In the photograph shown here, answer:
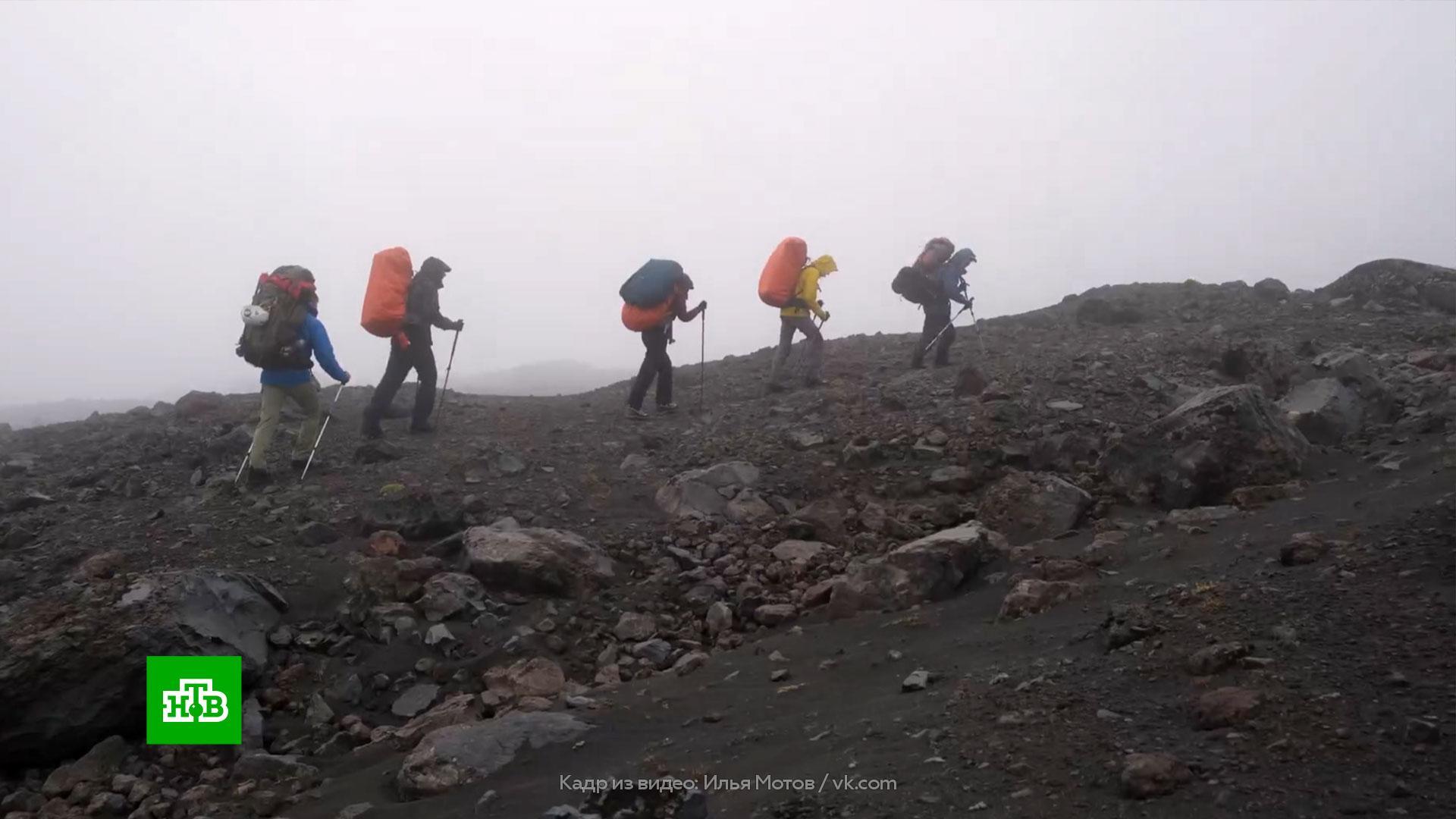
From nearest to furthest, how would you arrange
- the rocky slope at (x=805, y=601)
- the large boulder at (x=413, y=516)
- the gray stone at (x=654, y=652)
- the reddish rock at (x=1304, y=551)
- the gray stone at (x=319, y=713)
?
the rocky slope at (x=805, y=601) < the reddish rock at (x=1304, y=551) < the gray stone at (x=319, y=713) < the gray stone at (x=654, y=652) < the large boulder at (x=413, y=516)

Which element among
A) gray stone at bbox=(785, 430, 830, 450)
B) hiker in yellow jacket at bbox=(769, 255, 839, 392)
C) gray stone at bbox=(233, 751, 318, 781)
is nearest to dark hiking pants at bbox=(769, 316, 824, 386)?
hiker in yellow jacket at bbox=(769, 255, 839, 392)

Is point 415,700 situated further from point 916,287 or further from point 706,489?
point 916,287

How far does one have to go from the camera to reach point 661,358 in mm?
12281

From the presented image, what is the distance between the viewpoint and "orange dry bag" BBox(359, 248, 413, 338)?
35.6 feet

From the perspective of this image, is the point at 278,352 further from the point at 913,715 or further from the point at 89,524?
the point at 913,715

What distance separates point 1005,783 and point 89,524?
28.6 ft

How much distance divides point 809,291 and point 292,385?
6.71 m

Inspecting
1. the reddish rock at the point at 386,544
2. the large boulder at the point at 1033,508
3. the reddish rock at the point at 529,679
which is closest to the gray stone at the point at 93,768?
the reddish rock at the point at 529,679

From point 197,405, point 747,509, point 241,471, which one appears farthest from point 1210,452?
point 197,405

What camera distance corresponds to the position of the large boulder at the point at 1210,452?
7398mm

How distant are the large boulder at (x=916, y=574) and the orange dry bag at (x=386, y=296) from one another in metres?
6.67

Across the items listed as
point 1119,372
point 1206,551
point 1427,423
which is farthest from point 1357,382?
point 1206,551

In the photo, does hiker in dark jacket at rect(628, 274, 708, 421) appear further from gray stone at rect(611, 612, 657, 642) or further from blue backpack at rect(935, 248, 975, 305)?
gray stone at rect(611, 612, 657, 642)

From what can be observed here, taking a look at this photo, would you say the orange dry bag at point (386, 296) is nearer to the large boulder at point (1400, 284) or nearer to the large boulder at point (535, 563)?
the large boulder at point (535, 563)
